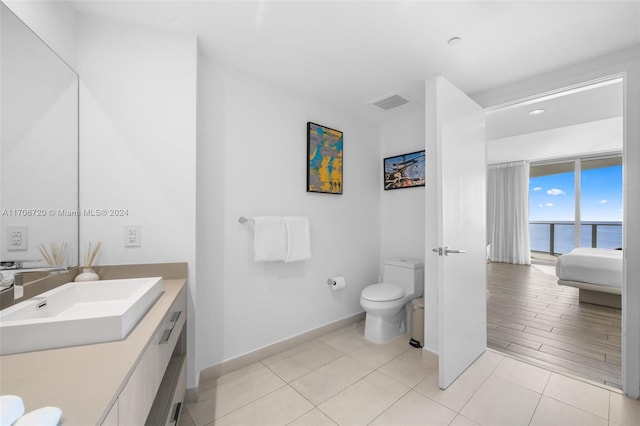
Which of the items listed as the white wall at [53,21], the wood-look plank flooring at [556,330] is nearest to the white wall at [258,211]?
the white wall at [53,21]

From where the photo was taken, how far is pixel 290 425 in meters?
1.46

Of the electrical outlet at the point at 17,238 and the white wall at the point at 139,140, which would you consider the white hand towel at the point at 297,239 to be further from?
the electrical outlet at the point at 17,238

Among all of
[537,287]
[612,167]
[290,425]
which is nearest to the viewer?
[290,425]

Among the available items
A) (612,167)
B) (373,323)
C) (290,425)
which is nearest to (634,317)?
(373,323)

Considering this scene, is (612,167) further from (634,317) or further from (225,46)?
(225,46)

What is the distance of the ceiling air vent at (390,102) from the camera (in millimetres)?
2461

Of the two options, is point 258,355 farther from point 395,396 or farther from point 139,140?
point 139,140

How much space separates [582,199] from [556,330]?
158 inches

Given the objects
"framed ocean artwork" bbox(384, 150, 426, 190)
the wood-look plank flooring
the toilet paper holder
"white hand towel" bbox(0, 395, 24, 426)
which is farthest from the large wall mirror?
the wood-look plank flooring

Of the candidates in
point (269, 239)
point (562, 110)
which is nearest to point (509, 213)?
point (562, 110)

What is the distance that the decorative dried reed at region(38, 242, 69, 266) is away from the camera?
3.96 ft

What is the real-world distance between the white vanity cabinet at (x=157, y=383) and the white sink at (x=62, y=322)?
0.11 metres

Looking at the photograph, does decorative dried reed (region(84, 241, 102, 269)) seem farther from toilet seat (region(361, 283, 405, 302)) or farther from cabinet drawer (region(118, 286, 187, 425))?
toilet seat (region(361, 283, 405, 302))

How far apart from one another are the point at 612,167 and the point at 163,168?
7.46 metres
